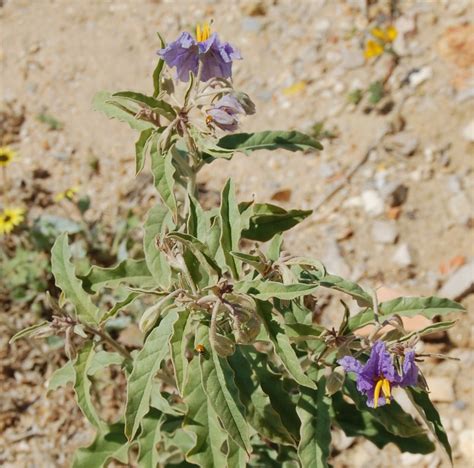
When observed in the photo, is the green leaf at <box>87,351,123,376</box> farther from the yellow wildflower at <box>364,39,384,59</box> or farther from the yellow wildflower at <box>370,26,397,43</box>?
the yellow wildflower at <box>370,26,397,43</box>

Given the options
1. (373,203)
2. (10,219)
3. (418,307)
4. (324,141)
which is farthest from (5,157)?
(418,307)

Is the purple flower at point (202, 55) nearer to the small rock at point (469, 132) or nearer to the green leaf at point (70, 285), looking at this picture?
the green leaf at point (70, 285)

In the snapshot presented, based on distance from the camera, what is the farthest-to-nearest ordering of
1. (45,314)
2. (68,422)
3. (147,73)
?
(147,73), (45,314), (68,422)

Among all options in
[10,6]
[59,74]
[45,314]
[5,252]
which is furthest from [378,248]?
[10,6]

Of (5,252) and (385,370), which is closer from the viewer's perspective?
(385,370)

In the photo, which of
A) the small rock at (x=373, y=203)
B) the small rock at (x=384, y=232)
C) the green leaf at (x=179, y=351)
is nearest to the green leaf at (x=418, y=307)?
the green leaf at (x=179, y=351)

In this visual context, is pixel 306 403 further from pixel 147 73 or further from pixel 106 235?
pixel 147 73

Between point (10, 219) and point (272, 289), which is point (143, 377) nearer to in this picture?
point (272, 289)
